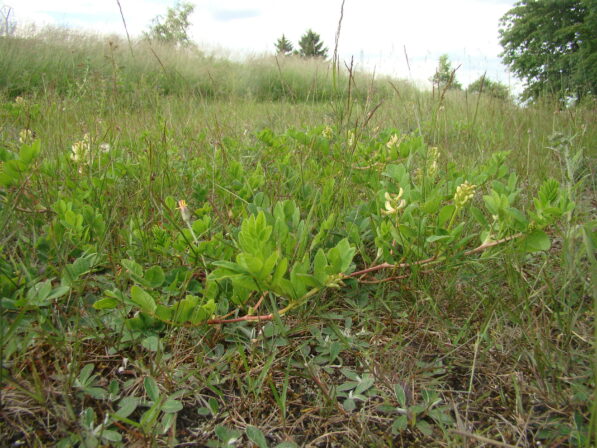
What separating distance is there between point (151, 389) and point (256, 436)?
276mm

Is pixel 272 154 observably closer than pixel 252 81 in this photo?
Yes

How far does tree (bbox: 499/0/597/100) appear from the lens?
6758mm

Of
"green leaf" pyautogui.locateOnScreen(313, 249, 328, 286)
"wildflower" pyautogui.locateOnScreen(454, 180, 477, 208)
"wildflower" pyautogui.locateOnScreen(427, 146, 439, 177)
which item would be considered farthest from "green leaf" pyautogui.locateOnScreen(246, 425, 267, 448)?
"wildflower" pyautogui.locateOnScreen(427, 146, 439, 177)

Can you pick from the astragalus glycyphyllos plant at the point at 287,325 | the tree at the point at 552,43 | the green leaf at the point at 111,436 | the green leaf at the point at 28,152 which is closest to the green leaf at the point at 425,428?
the astragalus glycyphyllos plant at the point at 287,325

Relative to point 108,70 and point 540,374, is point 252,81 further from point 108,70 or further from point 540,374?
point 540,374

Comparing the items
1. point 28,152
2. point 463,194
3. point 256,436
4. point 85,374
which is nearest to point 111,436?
point 85,374

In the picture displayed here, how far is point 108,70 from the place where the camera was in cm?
741

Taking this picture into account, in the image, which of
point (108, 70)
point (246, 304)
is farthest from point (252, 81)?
point (246, 304)

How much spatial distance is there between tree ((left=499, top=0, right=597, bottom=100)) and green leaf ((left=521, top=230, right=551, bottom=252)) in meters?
5.94

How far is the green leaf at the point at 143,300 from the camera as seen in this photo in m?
1.04

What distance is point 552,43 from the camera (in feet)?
26.6

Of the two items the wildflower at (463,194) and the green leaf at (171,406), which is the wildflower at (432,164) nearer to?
the wildflower at (463,194)

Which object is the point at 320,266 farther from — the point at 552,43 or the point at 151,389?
the point at 552,43

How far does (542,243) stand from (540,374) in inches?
14.5
